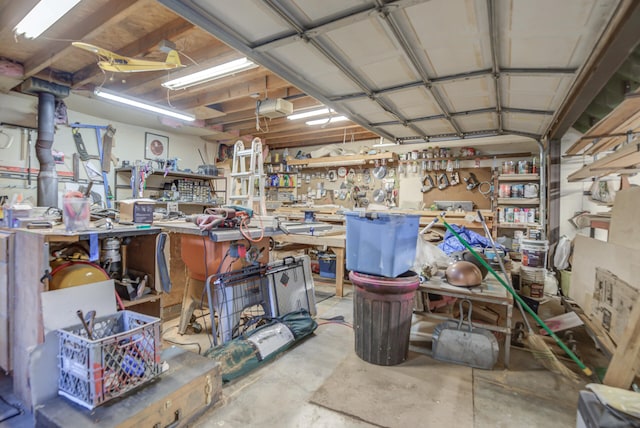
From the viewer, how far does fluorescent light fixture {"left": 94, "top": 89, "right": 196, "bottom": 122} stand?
4480 mm

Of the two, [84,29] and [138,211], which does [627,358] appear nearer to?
[138,211]

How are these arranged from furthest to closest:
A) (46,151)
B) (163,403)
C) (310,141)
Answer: (310,141) → (46,151) → (163,403)

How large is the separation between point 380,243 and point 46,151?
5073mm

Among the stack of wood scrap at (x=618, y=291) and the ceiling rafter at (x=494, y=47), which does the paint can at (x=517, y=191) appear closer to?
the ceiling rafter at (x=494, y=47)

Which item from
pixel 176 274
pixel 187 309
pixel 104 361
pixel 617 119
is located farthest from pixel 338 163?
pixel 104 361

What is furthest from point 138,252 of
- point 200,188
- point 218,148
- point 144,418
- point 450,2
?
point 218,148

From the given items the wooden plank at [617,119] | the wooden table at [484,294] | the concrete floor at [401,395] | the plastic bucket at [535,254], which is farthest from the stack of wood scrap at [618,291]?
the plastic bucket at [535,254]

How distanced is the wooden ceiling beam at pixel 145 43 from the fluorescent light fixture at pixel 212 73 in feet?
1.78


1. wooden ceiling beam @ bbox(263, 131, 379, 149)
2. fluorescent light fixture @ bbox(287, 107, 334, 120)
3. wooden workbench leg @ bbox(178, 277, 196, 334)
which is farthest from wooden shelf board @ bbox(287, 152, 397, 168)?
wooden workbench leg @ bbox(178, 277, 196, 334)

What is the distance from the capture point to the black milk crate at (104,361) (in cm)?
133

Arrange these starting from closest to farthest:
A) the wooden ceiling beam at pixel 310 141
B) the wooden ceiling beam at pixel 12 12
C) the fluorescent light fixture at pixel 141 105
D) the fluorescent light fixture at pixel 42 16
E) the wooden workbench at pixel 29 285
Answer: the wooden workbench at pixel 29 285 → the fluorescent light fixture at pixel 42 16 → the wooden ceiling beam at pixel 12 12 → the fluorescent light fixture at pixel 141 105 → the wooden ceiling beam at pixel 310 141

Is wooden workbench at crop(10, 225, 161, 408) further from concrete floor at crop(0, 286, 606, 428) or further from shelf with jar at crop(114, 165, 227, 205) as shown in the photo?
shelf with jar at crop(114, 165, 227, 205)

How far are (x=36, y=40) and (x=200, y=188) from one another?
12.4 feet

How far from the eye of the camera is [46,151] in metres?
4.44
